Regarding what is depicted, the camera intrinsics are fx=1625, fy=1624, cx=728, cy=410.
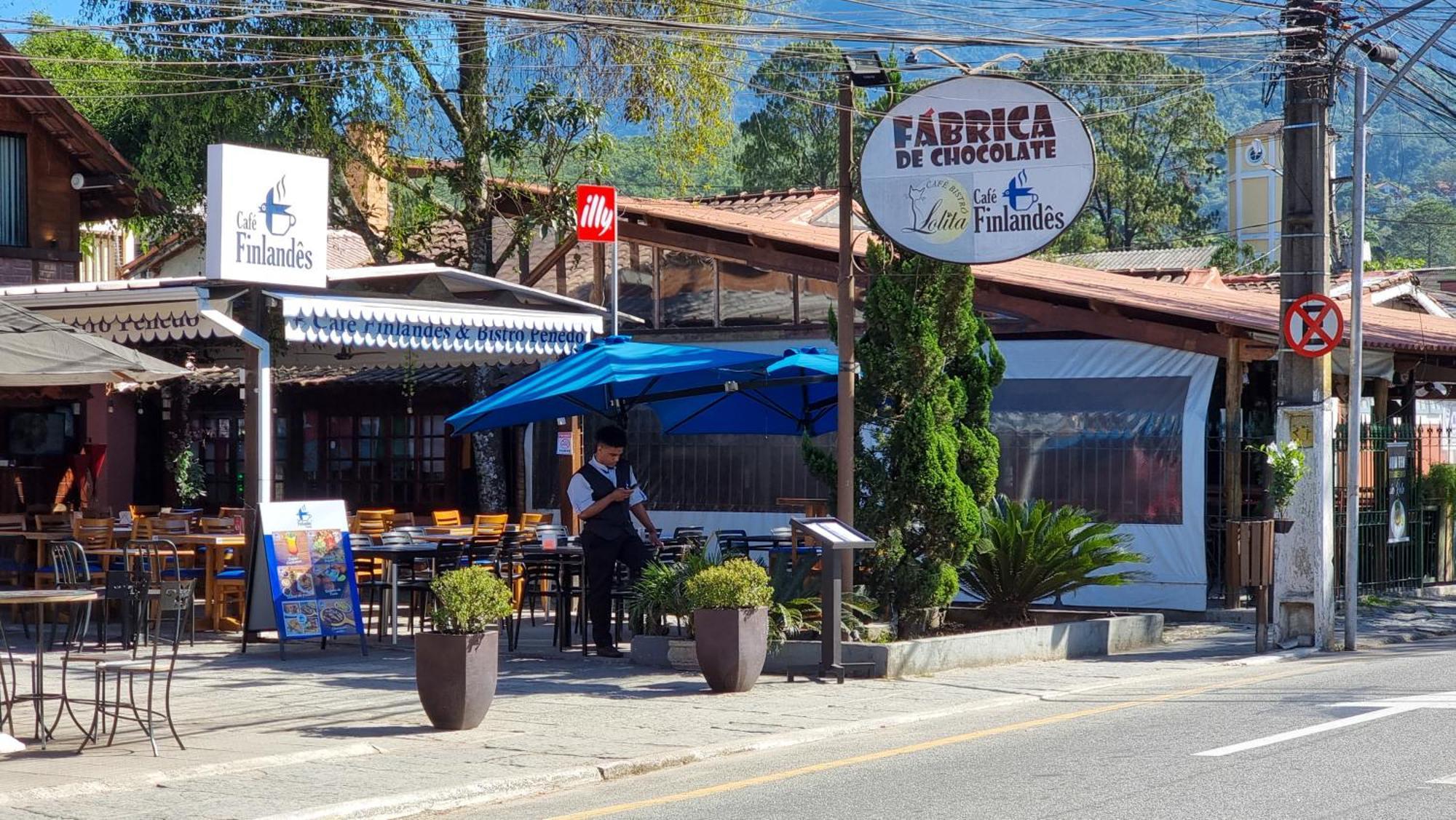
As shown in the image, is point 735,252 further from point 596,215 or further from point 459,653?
point 459,653

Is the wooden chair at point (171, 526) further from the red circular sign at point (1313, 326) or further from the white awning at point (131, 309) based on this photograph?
the red circular sign at point (1313, 326)

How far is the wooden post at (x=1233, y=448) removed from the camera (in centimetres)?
1747

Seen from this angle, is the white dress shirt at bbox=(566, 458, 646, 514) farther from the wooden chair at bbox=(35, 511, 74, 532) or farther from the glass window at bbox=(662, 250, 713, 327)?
the glass window at bbox=(662, 250, 713, 327)

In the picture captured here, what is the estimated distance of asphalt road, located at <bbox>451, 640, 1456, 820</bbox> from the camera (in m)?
7.70

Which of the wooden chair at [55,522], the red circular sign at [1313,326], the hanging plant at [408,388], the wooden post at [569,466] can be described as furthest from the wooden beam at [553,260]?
the red circular sign at [1313,326]

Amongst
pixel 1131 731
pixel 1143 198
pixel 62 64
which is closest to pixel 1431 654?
pixel 1131 731

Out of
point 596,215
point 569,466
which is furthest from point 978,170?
point 569,466

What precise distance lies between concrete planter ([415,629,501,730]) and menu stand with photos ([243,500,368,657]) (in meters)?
3.72

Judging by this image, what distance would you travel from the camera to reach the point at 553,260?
76.5 ft

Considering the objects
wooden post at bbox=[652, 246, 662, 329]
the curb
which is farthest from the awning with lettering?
the curb

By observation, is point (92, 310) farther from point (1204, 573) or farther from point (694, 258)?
point (1204, 573)

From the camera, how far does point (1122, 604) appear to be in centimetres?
1834

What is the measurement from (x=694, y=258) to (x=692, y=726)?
11937 millimetres

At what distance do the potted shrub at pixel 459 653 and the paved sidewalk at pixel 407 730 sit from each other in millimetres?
162
